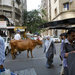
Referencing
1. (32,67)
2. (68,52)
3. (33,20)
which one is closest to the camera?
(68,52)

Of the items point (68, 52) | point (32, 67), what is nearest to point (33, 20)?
point (32, 67)

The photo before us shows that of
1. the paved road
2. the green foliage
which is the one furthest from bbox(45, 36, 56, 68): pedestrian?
the green foliage

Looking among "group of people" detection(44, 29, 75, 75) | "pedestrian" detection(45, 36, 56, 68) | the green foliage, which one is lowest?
"pedestrian" detection(45, 36, 56, 68)

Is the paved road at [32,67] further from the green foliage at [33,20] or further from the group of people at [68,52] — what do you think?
the green foliage at [33,20]

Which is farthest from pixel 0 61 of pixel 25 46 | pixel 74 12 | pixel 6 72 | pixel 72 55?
pixel 74 12

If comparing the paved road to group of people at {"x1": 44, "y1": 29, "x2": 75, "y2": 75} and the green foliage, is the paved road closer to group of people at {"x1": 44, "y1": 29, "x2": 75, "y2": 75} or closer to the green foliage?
group of people at {"x1": 44, "y1": 29, "x2": 75, "y2": 75}

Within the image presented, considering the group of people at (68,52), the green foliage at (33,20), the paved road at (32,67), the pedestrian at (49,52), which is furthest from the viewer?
the green foliage at (33,20)

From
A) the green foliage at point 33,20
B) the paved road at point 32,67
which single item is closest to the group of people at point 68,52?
the paved road at point 32,67

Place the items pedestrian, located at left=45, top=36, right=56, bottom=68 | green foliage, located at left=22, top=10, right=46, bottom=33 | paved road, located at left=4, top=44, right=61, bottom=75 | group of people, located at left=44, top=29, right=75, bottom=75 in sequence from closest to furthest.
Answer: group of people, located at left=44, top=29, right=75, bottom=75 → paved road, located at left=4, top=44, right=61, bottom=75 → pedestrian, located at left=45, top=36, right=56, bottom=68 → green foliage, located at left=22, top=10, right=46, bottom=33

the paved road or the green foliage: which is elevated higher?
the green foliage

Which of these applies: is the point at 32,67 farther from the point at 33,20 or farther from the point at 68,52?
the point at 33,20

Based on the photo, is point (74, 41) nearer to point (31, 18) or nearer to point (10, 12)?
point (10, 12)

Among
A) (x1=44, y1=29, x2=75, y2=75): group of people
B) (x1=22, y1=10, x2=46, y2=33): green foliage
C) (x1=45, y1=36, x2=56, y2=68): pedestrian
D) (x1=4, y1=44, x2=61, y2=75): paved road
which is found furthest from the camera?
(x1=22, y1=10, x2=46, y2=33): green foliage

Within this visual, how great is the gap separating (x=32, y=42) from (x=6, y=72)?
723 cm
